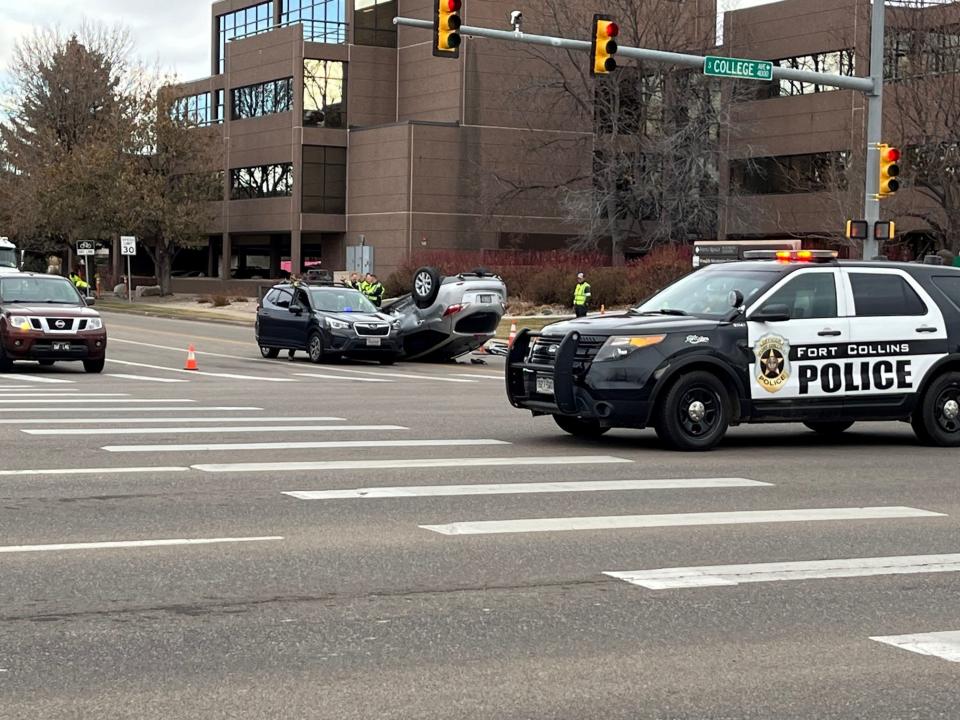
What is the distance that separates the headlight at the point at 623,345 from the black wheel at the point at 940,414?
3144 millimetres

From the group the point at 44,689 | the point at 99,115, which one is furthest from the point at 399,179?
the point at 44,689

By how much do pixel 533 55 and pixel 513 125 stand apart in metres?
3.25

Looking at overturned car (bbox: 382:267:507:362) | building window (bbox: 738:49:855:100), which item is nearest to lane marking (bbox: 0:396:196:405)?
overturned car (bbox: 382:267:507:362)

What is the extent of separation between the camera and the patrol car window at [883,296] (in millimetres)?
14531

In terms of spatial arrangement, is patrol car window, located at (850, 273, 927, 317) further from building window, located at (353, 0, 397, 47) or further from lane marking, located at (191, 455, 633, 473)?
building window, located at (353, 0, 397, 47)

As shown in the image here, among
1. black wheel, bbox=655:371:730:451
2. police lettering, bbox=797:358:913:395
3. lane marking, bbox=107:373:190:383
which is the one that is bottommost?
lane marking, bbox=107:373:190:383

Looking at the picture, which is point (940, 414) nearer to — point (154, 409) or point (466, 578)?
point (466, 578)

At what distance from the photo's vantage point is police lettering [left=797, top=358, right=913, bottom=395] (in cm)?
1413

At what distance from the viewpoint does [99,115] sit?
8244cm

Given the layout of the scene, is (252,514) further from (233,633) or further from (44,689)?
(44,689)

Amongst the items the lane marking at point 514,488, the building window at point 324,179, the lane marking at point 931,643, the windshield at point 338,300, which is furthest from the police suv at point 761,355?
the building window at point 324,179

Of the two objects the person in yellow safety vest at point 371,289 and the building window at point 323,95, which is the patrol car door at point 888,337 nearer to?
Answer: the person in yellow safety vest at point 371,289

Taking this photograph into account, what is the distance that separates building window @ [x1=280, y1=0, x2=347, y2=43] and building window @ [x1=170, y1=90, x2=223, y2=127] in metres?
7.03

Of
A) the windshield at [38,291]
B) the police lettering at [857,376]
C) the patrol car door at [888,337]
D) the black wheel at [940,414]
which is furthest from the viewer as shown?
the windshield at [38,291]
